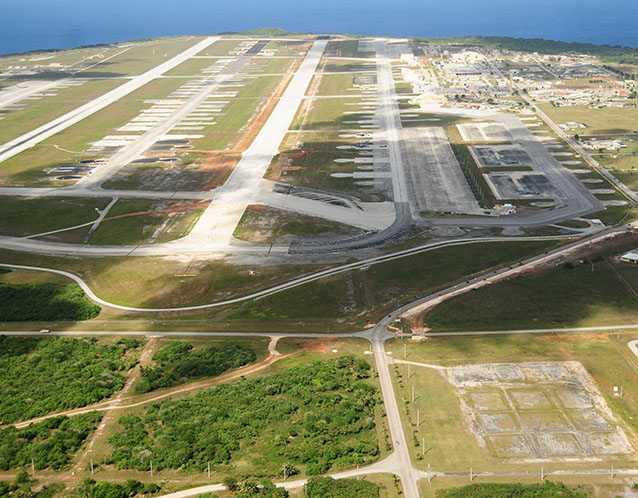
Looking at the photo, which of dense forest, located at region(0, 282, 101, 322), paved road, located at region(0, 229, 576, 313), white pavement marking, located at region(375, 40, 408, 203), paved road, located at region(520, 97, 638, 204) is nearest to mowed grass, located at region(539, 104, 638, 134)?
paved road, located at region(520, 97, 638, 204)

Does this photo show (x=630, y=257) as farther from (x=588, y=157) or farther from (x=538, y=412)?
(x=588, y=157)

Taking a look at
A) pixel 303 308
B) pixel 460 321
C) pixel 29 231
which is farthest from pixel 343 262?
pixel 29 231

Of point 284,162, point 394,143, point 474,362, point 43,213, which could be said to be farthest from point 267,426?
point 394,143

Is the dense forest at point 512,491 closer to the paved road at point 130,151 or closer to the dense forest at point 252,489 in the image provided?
the dense forest at point 252,489

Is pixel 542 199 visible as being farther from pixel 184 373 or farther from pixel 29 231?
pixel 29 231

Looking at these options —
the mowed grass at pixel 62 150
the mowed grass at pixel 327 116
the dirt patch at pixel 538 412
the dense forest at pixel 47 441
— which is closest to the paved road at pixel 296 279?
the dense forest at pixel 47 441
